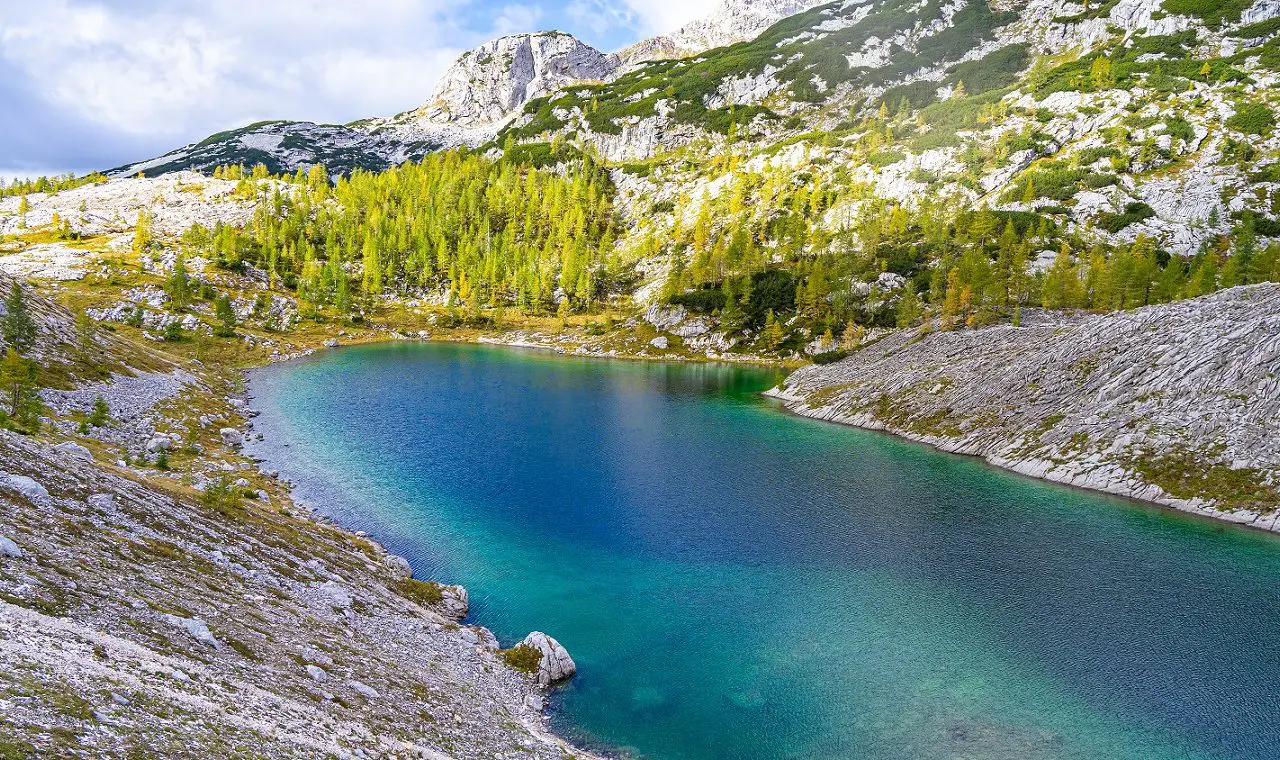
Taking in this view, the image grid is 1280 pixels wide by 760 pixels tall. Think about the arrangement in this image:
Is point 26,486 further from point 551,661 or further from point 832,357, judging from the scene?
point 832,357

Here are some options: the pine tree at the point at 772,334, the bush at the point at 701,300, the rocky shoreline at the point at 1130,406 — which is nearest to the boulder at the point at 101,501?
the rocky shoreline at the point at 1130,406

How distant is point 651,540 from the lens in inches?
1802

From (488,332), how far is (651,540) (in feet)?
429

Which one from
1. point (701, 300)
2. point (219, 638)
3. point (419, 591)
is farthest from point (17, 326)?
point (701, 300)

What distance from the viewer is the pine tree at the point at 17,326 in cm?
5584

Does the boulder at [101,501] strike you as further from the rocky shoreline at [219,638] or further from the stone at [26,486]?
the stone at [26,486]

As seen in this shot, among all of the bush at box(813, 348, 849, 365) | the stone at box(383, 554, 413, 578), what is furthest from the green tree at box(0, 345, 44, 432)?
the bush at box(813, 348, 849, 365)

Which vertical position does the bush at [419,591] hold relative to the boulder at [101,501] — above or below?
below

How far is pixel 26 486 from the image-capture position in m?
23.3

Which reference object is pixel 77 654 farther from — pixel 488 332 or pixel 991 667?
pixel 488 332

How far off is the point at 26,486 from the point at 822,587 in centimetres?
3982

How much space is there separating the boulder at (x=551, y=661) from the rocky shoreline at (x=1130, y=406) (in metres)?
55.3

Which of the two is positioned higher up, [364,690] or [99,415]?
[99,415]

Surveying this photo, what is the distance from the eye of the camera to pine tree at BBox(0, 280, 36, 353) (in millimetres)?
55844
